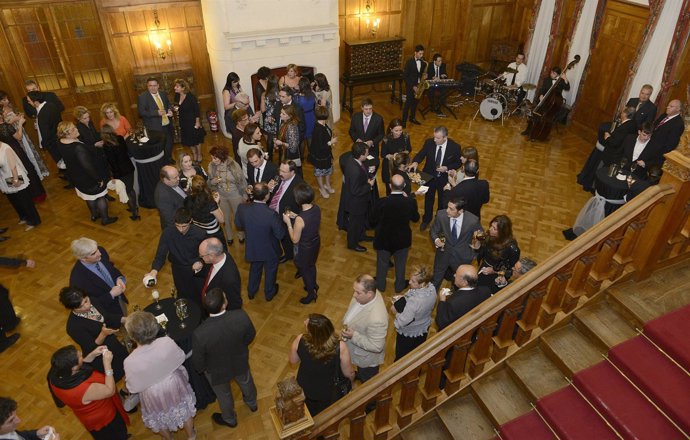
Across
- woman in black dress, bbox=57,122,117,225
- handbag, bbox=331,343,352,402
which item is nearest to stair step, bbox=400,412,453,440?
handbag, bbox=331,343,352,402

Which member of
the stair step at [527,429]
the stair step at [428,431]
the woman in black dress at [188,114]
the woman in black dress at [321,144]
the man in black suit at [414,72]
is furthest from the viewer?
the man in black suit at [414,72]

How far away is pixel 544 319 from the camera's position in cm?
356

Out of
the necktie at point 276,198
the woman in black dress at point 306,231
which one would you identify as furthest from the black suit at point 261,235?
the necktie at point 276,198

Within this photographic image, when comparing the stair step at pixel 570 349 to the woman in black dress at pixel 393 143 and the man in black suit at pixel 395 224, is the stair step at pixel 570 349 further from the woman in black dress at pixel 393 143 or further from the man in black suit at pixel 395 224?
the woman in black dress at pixel 393 143

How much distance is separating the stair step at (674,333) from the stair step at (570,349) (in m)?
0.38

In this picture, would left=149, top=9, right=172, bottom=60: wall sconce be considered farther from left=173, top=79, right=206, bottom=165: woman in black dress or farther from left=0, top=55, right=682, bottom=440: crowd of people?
left=0, top=55, right=682, bottom=440: crowd of people

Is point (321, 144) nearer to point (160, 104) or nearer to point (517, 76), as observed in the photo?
point (160, 104)

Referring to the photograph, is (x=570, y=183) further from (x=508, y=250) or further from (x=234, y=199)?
(x=234, y=199)

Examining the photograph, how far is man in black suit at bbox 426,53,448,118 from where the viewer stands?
33.3 ft

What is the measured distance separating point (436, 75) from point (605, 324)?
7772mm

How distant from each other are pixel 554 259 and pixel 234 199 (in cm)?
393

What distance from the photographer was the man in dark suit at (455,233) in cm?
495

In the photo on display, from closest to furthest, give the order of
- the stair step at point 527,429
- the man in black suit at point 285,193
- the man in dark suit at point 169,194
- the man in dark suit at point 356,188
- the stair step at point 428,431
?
the stair step at point 527,429
the stair step at point 428,431
the man in dark suit at point 169,194
the man in black suit at point 285,193
the man in dark suit at point 356,188

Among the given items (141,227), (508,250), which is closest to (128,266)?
(141,227)
